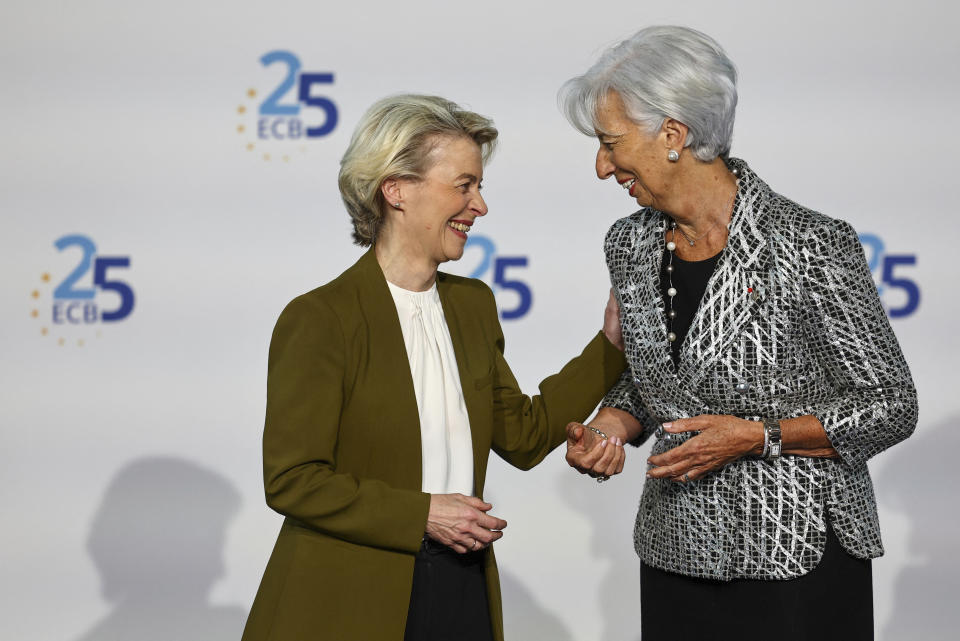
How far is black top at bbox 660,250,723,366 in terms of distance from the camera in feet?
6.56

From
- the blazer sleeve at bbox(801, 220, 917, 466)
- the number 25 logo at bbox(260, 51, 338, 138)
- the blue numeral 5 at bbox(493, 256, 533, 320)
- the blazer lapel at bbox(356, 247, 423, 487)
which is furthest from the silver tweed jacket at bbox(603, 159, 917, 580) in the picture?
the number 25 logo at bbox(260, 51, 338, 138)

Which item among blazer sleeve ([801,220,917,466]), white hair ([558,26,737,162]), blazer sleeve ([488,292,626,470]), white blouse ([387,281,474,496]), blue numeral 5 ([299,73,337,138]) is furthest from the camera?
blue numeral 5 ([299,73,337,138])

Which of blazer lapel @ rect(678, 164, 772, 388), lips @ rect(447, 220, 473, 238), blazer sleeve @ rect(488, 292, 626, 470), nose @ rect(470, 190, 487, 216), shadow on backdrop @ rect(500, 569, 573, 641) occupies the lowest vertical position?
shadow on backdrop @ rect(500, 569, 573, 641)

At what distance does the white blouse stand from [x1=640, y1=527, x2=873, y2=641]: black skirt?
0.46 meters

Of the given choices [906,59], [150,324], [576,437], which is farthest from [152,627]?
[906,59]

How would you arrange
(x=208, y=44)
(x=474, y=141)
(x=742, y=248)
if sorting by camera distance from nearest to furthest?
(x=742, y=248) < (x=474, y=141) < (x=208, y=44)

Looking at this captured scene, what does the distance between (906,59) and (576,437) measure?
2436 millimetres

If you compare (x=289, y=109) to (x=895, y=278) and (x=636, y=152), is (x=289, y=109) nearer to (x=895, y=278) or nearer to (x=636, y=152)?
(x=636, y=152)

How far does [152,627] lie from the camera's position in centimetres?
397

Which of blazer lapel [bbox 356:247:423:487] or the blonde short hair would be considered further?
the blonde short hair

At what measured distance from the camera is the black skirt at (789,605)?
1898 mm

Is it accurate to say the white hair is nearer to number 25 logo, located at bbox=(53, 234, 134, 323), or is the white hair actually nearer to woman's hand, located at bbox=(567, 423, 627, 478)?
woman's hand, located at bbox=(567, 423, 627, 478)

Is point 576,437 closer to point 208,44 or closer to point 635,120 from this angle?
point 635,120

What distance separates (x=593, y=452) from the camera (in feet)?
7.25
